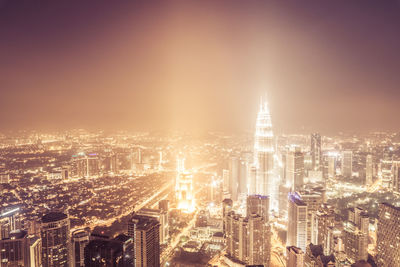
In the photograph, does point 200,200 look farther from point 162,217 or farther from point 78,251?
point 78,251

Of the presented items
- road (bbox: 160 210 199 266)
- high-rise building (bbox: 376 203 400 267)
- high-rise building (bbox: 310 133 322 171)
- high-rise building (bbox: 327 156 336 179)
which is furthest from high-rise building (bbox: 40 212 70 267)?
high-rise building (bbox: 327 156 336 179)

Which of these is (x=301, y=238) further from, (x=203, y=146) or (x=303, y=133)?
(x=203, y=146)

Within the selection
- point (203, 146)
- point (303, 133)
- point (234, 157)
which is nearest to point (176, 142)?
point (203, 146)

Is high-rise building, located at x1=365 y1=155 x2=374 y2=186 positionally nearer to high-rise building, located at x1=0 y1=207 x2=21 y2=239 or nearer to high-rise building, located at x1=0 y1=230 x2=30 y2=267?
high-rise building, located at x1=0 y1=230 x2=30 y2=267

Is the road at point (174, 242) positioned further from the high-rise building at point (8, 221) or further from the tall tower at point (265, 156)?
the high-rise building at point (8, 221)

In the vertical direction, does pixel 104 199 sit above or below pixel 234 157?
below

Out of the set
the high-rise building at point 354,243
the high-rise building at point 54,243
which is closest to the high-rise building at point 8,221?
→ the high-rise building at point 54,243

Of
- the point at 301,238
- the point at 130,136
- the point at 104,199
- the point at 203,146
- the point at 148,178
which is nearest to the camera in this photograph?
the point at 301,238

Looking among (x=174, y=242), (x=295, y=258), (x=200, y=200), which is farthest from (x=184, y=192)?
(x=295, y=258)
